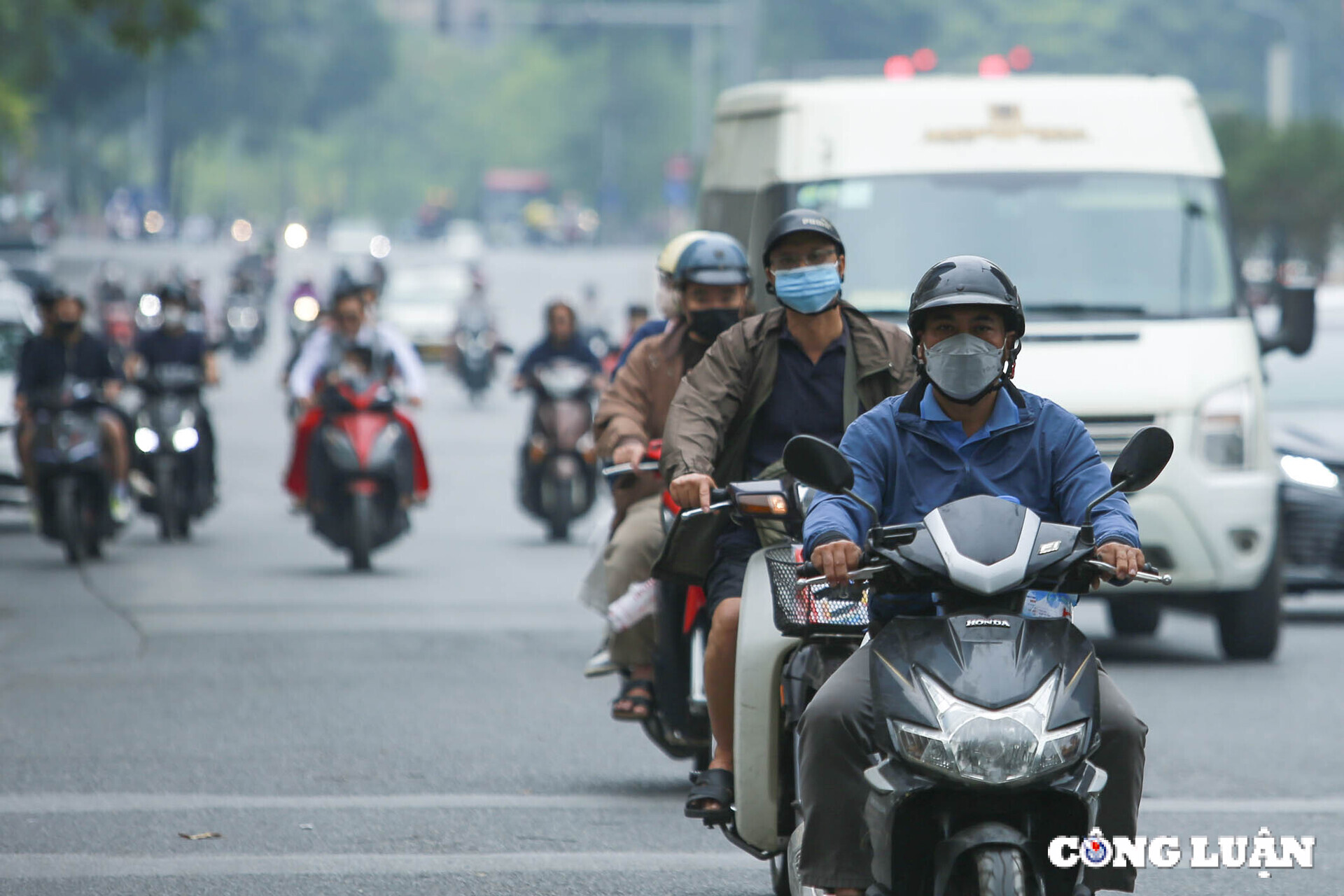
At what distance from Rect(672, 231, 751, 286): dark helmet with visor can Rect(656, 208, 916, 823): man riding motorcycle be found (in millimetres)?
1022

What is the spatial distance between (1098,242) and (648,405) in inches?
181

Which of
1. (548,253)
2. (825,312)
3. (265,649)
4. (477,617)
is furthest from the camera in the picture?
(548,253)

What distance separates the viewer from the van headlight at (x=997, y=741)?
448cm

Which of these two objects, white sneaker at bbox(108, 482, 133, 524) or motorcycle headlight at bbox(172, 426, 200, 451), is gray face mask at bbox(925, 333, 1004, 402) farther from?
motorcycle headlight at bbox(172, 426, 200, 451)

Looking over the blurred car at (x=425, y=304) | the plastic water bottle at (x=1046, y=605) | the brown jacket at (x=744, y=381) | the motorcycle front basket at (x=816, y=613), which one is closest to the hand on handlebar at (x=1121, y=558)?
the plastic water bottle at (x=1046, y=605)

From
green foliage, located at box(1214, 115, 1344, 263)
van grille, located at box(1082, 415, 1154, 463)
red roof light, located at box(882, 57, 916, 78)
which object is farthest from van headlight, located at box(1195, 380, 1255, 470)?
green foliage, located at box(1214, 115, 1344, 263)

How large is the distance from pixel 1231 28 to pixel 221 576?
275ft

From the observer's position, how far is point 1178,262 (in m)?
12.1

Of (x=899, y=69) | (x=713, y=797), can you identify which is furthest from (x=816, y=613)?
(x=899, y=69)

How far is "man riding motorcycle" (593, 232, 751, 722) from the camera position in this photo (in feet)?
25.2

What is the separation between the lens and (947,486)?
16.9 feet

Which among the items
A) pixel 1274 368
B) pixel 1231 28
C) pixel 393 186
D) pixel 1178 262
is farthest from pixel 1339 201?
pixel 393 186

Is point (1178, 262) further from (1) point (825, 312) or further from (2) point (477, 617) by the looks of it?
(1) point (825, 312)

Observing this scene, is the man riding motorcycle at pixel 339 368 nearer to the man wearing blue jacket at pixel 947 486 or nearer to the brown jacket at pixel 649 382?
the brown jacket at pixel 649 382
